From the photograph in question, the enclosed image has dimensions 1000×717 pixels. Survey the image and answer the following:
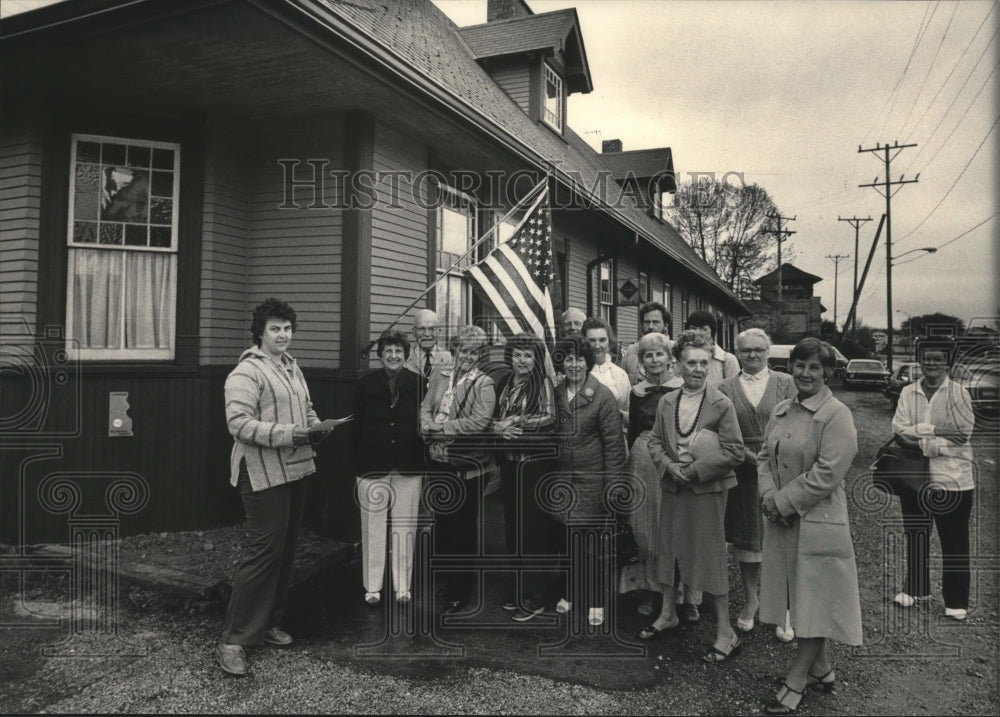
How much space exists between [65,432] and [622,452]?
4.86m

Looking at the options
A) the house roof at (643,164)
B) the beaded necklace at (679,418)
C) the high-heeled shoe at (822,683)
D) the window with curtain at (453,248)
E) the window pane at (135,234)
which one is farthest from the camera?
the house roof at (643,164)

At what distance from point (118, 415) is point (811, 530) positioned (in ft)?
18.4

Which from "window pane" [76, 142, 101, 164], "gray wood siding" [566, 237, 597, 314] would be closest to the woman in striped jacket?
"window pane" [76, 142, 101, 164]

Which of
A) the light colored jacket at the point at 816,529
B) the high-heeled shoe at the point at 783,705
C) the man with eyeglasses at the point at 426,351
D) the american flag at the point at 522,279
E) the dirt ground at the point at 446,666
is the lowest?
the dirt ground at the point at 446,666

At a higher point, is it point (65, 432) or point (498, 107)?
point (498, 107)

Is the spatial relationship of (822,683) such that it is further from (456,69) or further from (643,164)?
(643,164)

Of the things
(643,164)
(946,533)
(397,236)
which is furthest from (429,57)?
(643,164)

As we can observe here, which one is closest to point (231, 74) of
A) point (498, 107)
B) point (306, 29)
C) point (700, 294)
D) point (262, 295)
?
point (306, 29)

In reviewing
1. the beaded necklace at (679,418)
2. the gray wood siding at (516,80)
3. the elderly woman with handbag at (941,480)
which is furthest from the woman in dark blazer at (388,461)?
the gray wood siding at (516,80)

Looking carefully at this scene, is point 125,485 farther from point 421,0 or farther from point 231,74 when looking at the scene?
point 421,0

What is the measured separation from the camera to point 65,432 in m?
5.57

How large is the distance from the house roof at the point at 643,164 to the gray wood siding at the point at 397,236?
528 inches

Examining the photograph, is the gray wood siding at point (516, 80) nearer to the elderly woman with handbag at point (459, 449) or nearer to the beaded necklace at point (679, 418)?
the elderly woman with handbag at point (459, 449)

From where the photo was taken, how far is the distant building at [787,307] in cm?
4806
